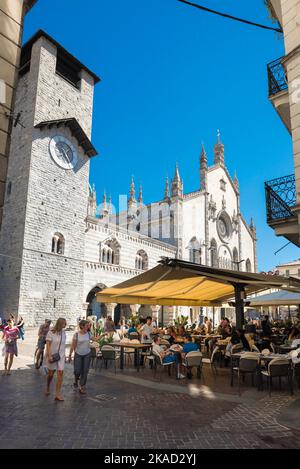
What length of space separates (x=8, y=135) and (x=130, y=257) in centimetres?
2157

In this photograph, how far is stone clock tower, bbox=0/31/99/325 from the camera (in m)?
19.4

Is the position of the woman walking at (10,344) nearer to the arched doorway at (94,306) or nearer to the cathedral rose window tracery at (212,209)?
the arched doorway at (94,306)

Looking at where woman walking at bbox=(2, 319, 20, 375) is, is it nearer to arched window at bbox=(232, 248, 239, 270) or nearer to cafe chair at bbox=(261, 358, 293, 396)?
cafe chair at bbox=(261, 358, 293, 396)

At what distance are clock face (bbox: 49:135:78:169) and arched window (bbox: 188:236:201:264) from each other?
56.9 feet

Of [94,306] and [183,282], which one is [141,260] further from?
[183,282]

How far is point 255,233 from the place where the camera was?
51812 mm

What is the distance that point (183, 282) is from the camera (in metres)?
9.73

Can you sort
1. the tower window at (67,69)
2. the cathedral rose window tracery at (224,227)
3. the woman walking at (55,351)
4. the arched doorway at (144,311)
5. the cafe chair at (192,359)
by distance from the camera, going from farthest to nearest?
1. the cathedral rose window tracery at (224,227)
2. the arched doorway at (144,311)
3. the tower window at (67,69)
4. the cafe chair at (192,359)
5. the woman walking at (55,351)

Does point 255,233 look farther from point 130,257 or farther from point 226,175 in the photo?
point 130,257

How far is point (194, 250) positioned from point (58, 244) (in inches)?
723

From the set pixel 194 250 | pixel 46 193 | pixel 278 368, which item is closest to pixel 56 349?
pixel 278 368

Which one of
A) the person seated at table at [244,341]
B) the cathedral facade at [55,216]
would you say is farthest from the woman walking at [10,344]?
the cathedral facade at [55,216]

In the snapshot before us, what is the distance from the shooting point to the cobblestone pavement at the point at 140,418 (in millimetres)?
4176
